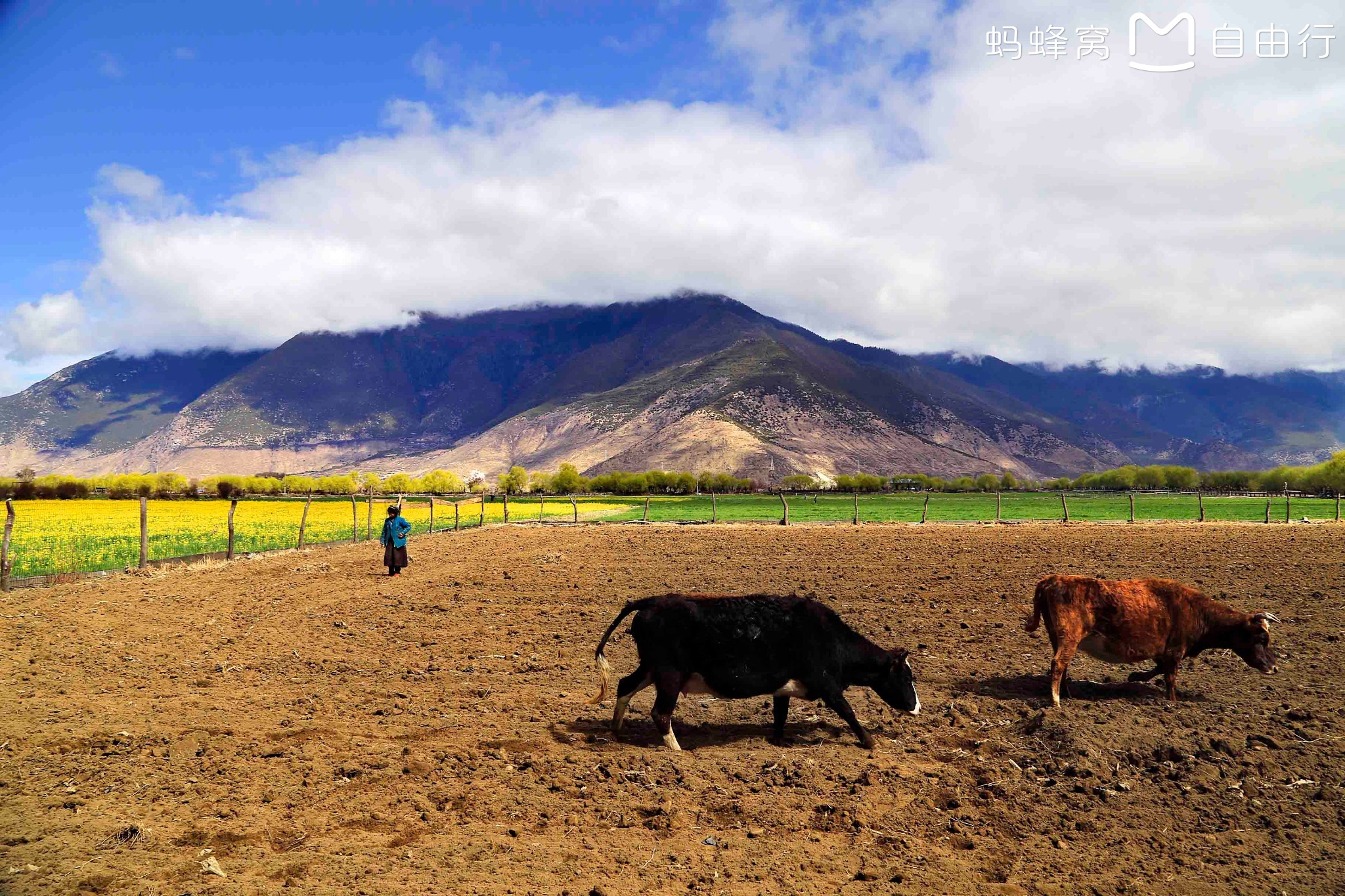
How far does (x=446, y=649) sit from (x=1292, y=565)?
21336 millimetres

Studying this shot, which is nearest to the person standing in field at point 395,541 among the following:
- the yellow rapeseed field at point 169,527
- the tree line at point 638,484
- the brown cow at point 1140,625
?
the yellow rapeseed field at point 169,527

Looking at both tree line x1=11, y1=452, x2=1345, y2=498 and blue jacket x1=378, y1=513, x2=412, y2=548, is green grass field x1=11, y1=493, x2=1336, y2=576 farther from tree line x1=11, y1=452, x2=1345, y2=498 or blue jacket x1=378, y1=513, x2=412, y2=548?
tree line x1=11, y1=452, x2=1345, y2=498

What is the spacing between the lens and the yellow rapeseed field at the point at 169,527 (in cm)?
2705

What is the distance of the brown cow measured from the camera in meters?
10.8

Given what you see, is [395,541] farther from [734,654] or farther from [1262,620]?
[1262,620]

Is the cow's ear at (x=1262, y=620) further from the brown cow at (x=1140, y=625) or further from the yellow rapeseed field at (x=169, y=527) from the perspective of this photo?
the yellow rapeseed field at (x=169, y=527)

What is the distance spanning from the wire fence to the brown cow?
1918 cm

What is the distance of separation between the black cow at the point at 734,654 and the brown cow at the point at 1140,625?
3.17 meters

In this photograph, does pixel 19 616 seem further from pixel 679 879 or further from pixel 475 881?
pixel 679 879

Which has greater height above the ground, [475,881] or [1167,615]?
[1167,615]

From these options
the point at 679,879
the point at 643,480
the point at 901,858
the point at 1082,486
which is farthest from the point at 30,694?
the point at 1082,486

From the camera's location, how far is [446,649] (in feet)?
45.0

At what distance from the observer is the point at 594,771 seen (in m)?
8.16

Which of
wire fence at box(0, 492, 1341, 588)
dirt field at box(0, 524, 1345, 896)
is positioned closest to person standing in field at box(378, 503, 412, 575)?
wire fence at box(0, 492, 1341, 588)
